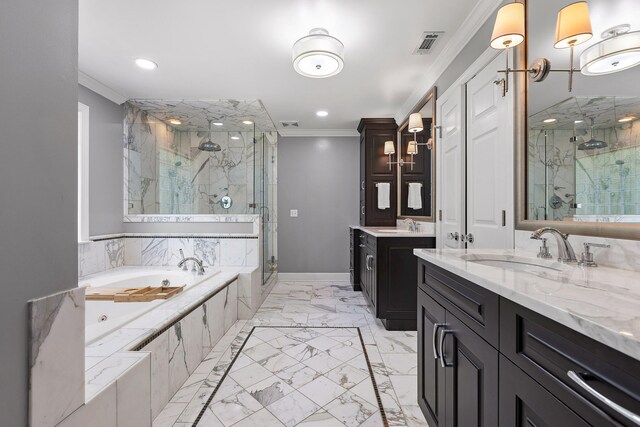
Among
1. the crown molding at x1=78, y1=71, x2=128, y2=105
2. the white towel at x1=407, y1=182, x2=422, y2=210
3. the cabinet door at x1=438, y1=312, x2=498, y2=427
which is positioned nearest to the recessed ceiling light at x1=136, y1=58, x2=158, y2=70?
the crown molding at x1=78, y1=71, x2=128, y2=105

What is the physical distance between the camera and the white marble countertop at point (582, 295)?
1.53 ft

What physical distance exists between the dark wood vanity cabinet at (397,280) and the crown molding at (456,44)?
1.46m

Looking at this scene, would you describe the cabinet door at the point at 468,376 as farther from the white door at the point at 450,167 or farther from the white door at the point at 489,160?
the white door at the point at 450,167

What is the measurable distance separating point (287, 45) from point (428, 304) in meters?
2.07

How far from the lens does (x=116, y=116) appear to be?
127 inches

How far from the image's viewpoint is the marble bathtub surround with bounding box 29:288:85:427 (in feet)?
2.06

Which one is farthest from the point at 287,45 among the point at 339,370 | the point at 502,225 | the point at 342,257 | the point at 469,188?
the point at 342,257

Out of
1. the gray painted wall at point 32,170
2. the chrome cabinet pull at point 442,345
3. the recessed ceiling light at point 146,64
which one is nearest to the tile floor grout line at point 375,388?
the chrome cabinet pull at point 442,345

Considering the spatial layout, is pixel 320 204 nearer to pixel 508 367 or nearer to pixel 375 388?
pixel 375 388

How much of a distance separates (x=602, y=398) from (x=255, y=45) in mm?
2572

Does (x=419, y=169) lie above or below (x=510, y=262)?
above

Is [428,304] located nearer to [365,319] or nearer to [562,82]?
[562,82]

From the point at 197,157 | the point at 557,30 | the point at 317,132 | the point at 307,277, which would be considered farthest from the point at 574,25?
the point at 307,277

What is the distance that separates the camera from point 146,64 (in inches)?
101
